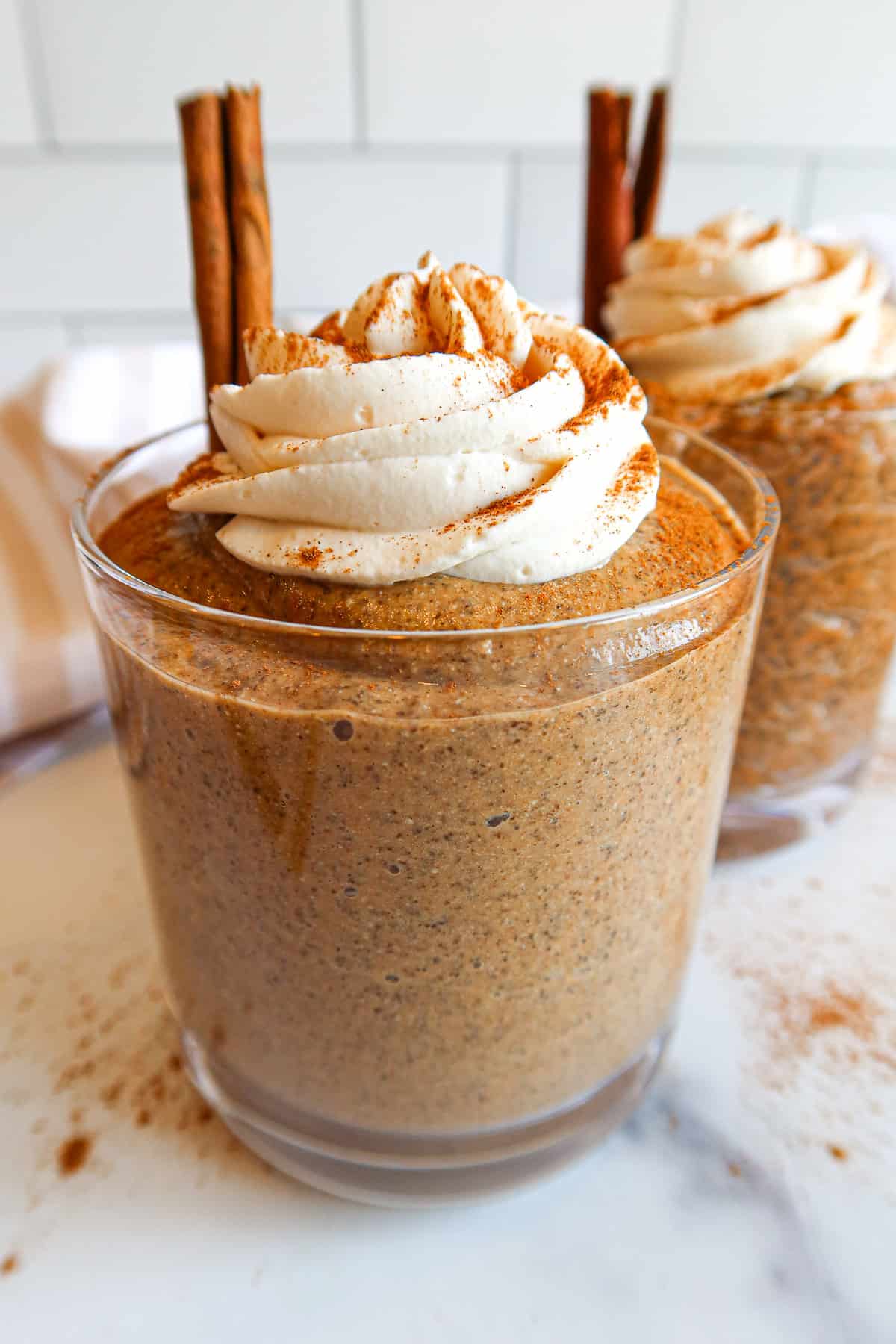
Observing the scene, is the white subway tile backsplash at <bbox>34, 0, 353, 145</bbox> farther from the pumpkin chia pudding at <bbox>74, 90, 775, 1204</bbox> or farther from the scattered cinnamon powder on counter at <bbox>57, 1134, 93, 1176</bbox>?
the scattered cinnamon powder on counter at <bbox>57, 1134, 93, 1176</bbox>

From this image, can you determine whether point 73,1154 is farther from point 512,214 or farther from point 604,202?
point 512,214

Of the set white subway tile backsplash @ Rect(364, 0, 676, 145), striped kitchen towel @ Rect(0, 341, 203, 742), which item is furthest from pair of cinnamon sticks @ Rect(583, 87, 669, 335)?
white subway tile backsplash @ Rect(364, 0, 676, 145)

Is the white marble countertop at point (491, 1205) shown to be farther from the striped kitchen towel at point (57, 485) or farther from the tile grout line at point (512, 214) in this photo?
the tile grout line at point (512, 214)

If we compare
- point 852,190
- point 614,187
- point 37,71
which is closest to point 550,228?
point 852,190

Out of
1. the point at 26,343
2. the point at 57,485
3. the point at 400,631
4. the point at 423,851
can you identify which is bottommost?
the point at 26,343

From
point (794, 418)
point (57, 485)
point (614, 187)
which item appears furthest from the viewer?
point (57, 485)

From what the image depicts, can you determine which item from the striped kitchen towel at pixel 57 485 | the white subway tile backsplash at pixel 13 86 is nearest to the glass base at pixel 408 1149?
the striped kitchen towel at pixel 57 485

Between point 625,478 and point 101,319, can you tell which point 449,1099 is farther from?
point 101,319
